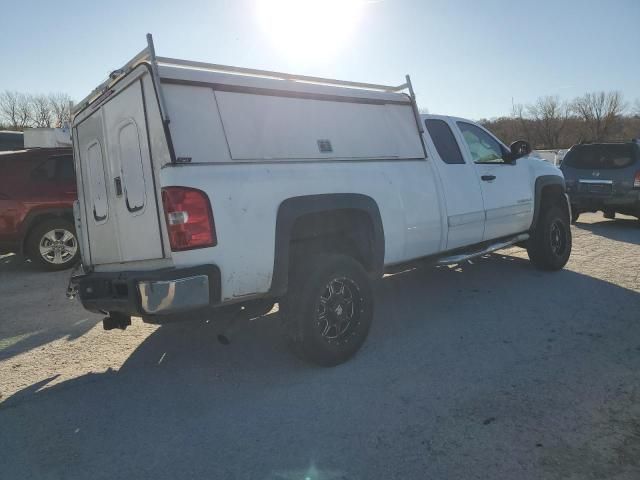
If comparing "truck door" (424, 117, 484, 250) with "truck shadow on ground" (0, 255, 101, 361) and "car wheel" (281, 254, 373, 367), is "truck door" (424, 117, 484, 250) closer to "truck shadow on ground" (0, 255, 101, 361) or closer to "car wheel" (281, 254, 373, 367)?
"car wheel" (281, 254, 373, 367)

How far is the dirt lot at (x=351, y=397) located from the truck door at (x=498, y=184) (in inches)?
36.9

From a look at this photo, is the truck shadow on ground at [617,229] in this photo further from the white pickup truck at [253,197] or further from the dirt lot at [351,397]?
the white pickup truck at [253,197]

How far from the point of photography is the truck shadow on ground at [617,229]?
360 inches

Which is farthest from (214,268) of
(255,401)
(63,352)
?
(63,352)

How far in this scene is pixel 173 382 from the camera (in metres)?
3.65

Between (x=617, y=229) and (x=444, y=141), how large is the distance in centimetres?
718

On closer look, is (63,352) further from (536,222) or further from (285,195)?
(536,222)

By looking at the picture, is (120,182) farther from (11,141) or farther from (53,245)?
(11,141)

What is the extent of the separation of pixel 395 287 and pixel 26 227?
5686 millimetres

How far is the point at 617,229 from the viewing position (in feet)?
34.0

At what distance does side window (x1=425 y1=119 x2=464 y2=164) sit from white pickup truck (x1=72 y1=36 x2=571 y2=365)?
3.4 inches

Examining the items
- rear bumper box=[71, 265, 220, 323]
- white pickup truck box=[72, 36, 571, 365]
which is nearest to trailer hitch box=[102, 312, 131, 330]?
white pickup truck box=[72, 36, 571, 365]

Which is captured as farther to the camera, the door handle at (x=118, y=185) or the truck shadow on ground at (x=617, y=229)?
the truck shadow on ground at (x=617, y=229)

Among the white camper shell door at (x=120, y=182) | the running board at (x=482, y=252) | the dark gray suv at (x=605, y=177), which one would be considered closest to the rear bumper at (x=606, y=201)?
the dark gray suv at (x=605, y=177)
